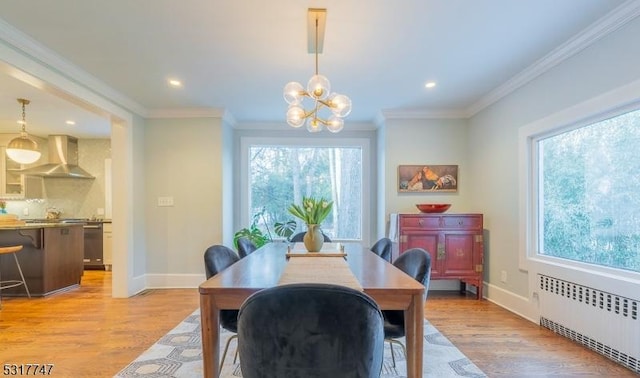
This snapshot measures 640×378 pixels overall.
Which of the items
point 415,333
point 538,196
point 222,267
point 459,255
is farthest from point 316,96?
point 459,255

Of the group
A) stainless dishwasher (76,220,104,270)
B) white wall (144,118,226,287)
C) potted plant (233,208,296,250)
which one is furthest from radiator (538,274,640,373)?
stainless dishwasher (76,220,104,270)

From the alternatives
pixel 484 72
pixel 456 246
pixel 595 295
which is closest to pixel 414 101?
pixel 484 72

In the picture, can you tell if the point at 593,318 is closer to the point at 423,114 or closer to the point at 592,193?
the point at 592,193

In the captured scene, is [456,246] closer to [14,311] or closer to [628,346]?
[628,346]

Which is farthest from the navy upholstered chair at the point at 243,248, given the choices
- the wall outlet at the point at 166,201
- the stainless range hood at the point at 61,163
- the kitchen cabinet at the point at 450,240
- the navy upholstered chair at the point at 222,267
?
the stainless range hood at the point at 61,163

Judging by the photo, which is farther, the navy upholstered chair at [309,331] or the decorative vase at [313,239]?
the decorative vase at [313,239]

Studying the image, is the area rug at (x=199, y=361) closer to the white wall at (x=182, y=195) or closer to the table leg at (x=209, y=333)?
the table leg at (x=209, y=333)

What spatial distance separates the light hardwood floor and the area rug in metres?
0.10

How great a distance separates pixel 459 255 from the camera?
3863 mm

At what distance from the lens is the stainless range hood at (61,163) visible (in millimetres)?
5461

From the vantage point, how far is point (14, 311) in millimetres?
3398

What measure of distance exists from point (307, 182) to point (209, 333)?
3.79 meters

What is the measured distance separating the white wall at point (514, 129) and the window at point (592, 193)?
0.87 feet

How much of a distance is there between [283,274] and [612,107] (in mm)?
2501
